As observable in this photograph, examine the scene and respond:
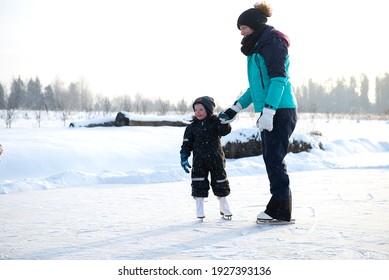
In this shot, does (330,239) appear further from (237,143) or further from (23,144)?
(237,143)

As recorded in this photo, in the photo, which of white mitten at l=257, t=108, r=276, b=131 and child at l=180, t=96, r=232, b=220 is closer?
white mitten at l=257, t=108, r=276, b=131

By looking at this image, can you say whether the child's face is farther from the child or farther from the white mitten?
the white mitten

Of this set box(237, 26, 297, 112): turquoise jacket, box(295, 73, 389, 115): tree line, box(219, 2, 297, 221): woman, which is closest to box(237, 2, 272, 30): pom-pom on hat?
box(219, 2, 297, 221): woman

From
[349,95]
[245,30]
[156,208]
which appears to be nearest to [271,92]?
[245,30]

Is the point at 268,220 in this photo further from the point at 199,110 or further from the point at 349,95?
the point at 349,95

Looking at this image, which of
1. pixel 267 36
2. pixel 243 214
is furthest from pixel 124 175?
pixel 267 36

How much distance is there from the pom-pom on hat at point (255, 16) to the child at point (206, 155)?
0.79 m

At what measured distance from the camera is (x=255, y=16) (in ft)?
13.2

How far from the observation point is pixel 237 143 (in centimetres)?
1053

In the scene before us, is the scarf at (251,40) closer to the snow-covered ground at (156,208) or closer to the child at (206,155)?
the child at (206,155)

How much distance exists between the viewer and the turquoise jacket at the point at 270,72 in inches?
149

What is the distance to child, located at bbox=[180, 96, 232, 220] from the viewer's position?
13.8 feet

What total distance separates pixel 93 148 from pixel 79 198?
3.61 meters

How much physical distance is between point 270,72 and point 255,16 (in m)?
0.56
